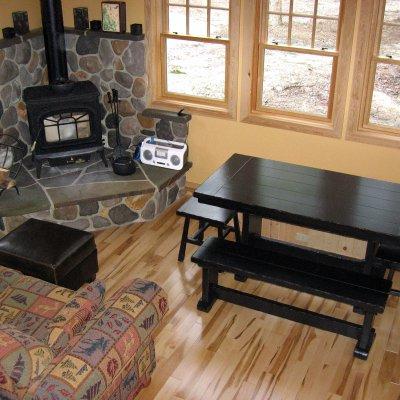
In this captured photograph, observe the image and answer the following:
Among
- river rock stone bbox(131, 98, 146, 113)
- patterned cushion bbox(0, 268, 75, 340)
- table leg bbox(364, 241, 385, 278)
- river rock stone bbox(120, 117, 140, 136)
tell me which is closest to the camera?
patterned cushion bbox(0, 268, 75, 340)

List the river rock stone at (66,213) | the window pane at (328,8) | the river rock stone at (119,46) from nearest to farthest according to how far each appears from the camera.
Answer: the window pane at (328,8) < the river rock stone at (66,213) < the river rock stone at (119,46)

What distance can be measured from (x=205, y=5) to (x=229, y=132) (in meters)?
1.16

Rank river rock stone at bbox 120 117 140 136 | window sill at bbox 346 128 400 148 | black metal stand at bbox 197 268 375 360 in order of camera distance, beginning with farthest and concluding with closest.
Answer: river rock stone at bbox 120 117 140 136 < window sill at bbox 346 128 400 148 < black metal stand at bbox 197 268 375 360

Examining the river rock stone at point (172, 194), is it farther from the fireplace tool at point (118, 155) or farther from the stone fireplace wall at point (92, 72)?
the stone fireplace wall at point (92, 72)

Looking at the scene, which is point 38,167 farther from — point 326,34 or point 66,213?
point 326,34

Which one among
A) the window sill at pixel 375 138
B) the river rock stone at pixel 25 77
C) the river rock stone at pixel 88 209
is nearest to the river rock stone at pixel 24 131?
the river rock stone at pixel 25 77

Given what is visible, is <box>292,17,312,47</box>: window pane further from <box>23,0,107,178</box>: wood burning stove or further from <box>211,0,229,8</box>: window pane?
<box>23,0,107,178</box>: wood burning stove

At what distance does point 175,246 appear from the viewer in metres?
4.98

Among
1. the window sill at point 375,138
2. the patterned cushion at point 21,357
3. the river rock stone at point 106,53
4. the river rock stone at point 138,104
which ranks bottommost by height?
the patterned cushion at point 21,357

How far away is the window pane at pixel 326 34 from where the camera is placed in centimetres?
477

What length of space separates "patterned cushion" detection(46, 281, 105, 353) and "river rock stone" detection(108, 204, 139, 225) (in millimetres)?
1871

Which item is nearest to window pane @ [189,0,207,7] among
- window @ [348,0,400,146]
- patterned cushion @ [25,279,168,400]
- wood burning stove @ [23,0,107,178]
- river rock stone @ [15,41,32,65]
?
wood burning stove @ [23,0,107,178]

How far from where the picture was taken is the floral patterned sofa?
246cm

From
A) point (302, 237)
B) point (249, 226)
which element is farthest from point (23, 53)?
point (302, 237)
